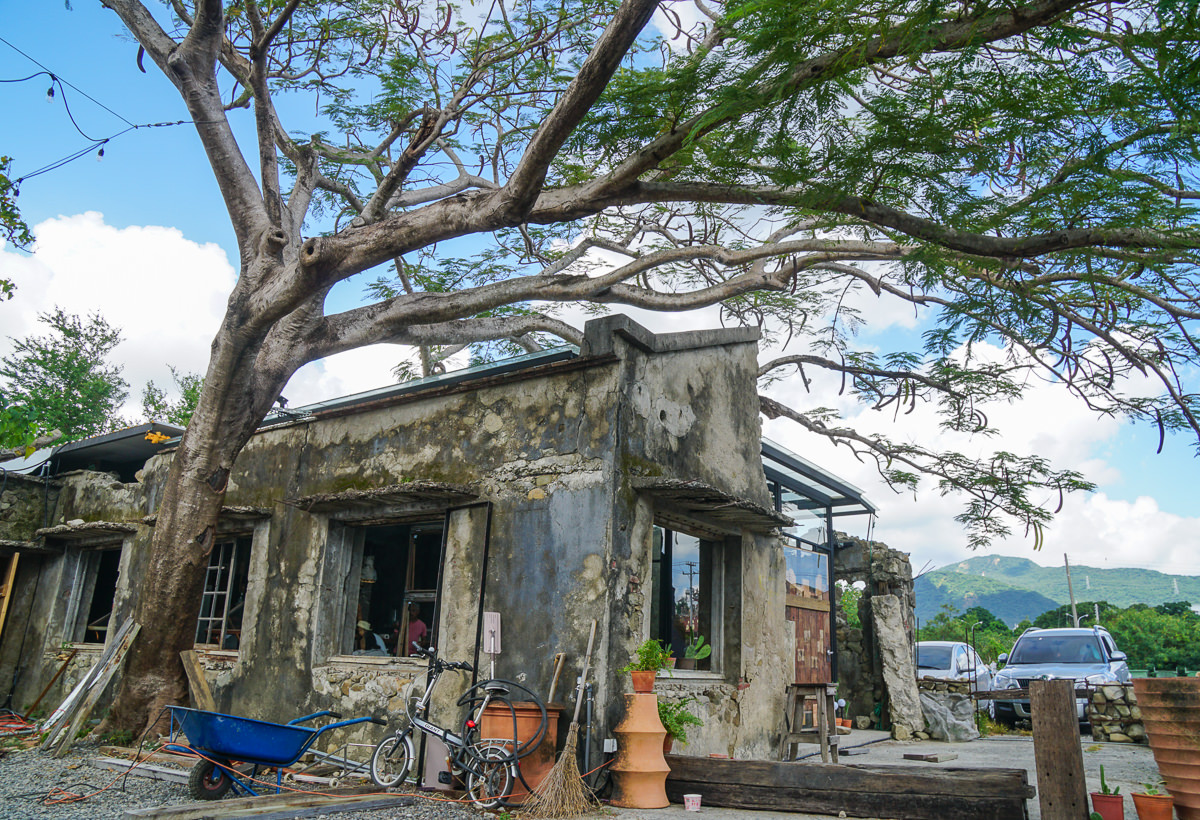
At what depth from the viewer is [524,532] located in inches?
284

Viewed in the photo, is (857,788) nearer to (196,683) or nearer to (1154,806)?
(1154,806)

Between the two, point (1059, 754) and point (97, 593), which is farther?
point (97, 593)

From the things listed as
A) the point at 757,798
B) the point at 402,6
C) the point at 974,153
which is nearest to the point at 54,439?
the point at 402,6

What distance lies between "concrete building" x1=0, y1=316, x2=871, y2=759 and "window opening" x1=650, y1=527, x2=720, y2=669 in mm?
24

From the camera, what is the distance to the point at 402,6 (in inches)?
365

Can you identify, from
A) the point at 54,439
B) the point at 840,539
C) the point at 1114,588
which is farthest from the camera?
the point at 1114,588

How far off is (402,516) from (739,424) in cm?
365

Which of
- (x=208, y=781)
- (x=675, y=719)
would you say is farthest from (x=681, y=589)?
(x=208, y=781)

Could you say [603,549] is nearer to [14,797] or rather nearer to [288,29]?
[14,797]

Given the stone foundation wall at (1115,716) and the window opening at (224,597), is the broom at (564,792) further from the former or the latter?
the stone foundation wall at (1115,716)

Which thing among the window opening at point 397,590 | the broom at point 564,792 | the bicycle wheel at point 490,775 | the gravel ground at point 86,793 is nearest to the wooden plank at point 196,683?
the gravel ground at point 86,793

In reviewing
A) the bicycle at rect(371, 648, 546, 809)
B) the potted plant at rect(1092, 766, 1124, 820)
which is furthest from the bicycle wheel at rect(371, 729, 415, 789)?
the potted plant at rect(1092, 766, 1124, 820)

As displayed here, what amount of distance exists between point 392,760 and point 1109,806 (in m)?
5.25

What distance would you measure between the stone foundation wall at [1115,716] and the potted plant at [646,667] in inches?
354
